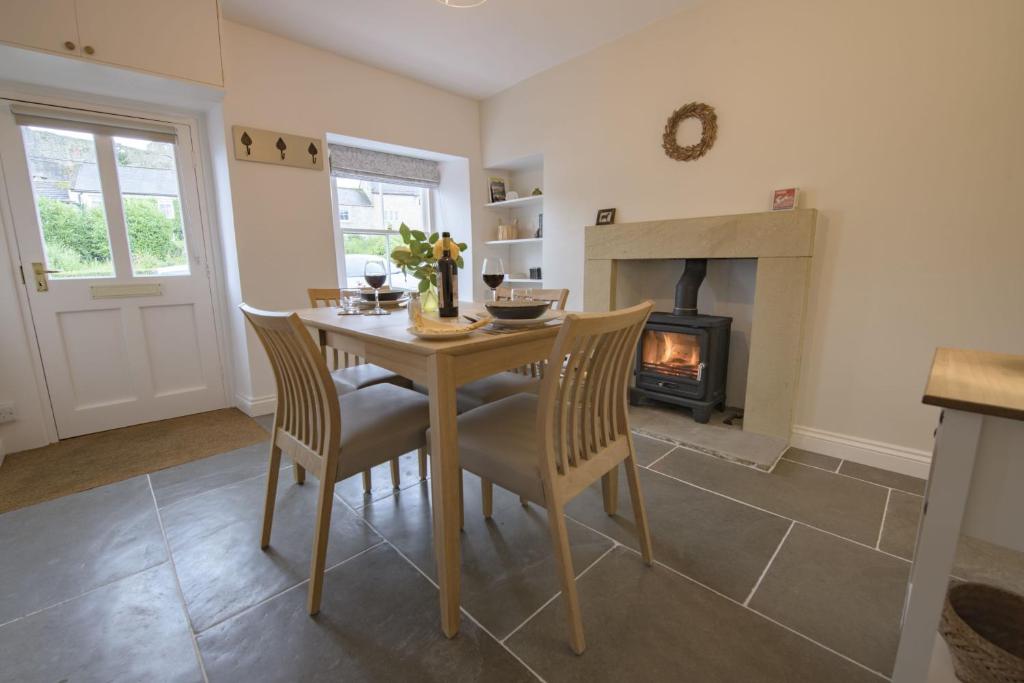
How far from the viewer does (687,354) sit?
2.71m

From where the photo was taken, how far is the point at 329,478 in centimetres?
124

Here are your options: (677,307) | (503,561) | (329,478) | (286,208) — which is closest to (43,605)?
(329,478)

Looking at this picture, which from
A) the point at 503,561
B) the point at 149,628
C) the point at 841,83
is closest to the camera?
the point at 149,628

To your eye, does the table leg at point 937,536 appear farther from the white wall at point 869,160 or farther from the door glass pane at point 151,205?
the door glass pane at point 151,205

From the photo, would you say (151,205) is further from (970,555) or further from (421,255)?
(970,555)

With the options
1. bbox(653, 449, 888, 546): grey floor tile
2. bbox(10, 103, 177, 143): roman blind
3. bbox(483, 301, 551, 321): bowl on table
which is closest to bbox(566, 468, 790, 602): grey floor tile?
bbox(653, 449, 888, 546): grey floor tile

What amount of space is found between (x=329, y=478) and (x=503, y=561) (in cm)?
68

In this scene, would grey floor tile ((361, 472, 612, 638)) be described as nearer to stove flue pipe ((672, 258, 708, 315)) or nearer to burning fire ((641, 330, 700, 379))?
burning fire ((641, 330, 700, 379))

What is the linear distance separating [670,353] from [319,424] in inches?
88.6

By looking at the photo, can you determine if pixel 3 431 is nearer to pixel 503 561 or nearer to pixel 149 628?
pixel 149 628

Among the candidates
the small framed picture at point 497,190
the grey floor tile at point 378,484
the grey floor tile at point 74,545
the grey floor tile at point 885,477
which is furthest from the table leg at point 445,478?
the small framed picture at point 497,190

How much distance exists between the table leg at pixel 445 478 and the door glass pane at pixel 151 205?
2.80m

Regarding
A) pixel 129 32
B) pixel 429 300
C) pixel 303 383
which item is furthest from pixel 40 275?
pixel 429 300

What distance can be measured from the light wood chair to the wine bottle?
1.29ft
